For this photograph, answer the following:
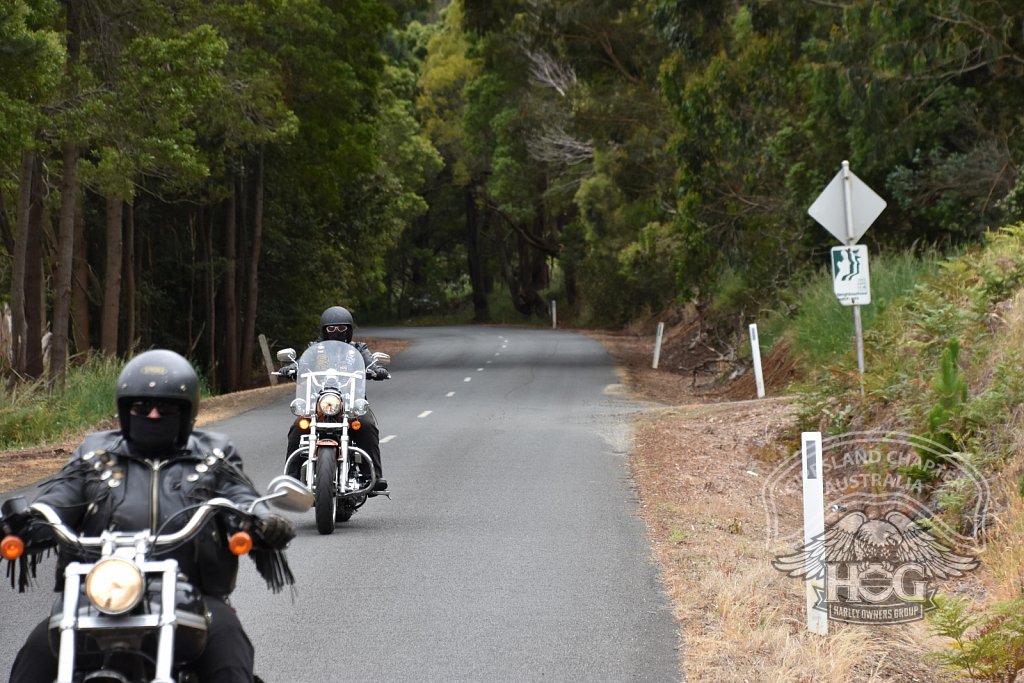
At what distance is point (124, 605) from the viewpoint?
4.22 meters

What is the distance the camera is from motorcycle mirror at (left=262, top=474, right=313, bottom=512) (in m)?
4.82

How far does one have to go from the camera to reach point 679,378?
34.6 meters

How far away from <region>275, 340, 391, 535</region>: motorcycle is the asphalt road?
0.38 meters

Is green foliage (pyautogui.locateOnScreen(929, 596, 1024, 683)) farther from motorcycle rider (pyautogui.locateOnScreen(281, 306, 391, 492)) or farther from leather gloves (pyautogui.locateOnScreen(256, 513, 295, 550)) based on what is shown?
motorcycle rider (pyautogui.locateOnScreen(281, 306, 391, 492))

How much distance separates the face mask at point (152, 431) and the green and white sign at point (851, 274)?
1241 centimetres

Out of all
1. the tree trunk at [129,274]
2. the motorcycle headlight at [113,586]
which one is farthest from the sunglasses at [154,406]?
the tree trunk at [129,274]

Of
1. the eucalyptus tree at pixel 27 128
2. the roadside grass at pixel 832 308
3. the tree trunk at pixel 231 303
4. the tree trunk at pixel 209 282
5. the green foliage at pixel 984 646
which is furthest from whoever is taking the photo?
the tree trunk at pixel 209 282

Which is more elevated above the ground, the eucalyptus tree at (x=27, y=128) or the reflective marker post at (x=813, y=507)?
the eucalyptus tree at (x=27, y=128)

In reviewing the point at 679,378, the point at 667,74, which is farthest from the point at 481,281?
the point at 667,74

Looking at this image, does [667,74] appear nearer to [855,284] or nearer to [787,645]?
[855,284]

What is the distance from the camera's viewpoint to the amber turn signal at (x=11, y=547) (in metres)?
4.64

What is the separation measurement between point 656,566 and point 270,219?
116 ft

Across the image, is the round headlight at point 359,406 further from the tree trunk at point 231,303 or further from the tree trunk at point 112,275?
the tree trunk at point 231,303

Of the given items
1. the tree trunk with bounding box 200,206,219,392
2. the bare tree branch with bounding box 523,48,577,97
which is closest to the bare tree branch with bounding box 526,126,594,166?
the bare tree branch with bounding box 523,48,577,97
